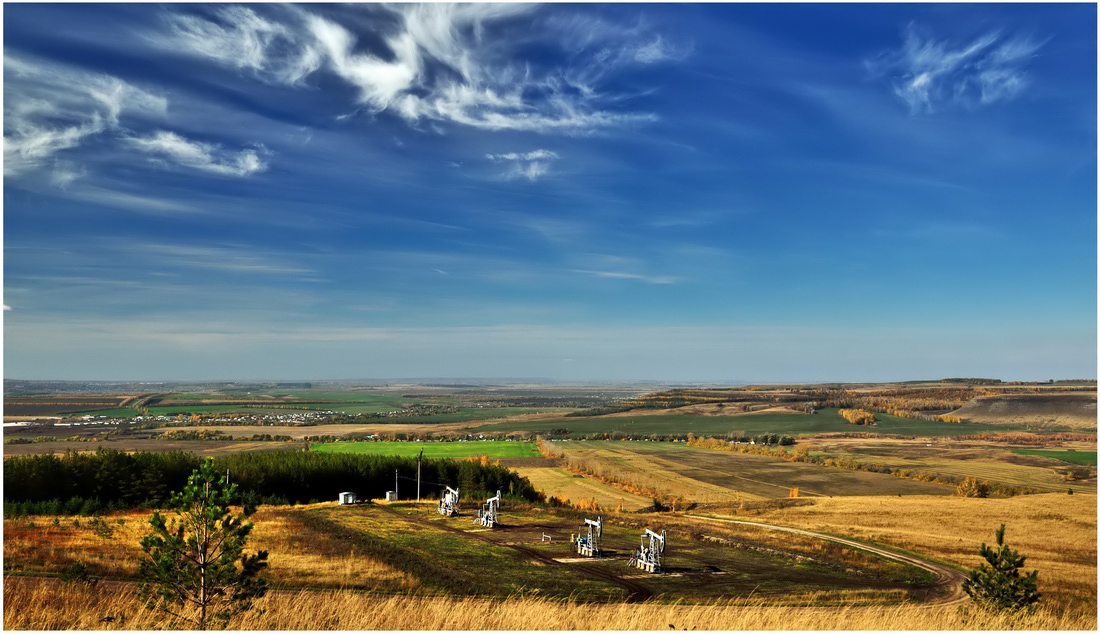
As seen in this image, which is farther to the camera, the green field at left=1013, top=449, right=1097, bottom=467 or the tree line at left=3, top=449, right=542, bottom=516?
the green field at left=1013, top=449, right=1097, bottom=467

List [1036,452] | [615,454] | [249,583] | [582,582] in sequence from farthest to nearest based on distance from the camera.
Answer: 1. [615,454]
2. [1036,452]
3. [582,582]
4. [249,583]

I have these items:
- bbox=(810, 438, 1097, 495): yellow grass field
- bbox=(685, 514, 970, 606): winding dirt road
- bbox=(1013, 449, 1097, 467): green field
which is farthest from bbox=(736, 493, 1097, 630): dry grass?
bbox=(1013, 449, 1097, 467): green field

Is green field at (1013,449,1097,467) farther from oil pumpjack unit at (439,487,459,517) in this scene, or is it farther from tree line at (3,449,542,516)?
oil pumpjack unit at (439,487,459,517)

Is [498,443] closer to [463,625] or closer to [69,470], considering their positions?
[69,470]

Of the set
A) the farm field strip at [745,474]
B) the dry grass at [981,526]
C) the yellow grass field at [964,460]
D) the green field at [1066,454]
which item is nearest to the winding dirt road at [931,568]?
the dry grass at [981,526]

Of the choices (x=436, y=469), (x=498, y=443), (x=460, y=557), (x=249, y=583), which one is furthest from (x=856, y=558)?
(x=498, y=443)

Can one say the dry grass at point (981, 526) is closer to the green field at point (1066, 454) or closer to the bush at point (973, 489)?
the bush at point (973, 489)
